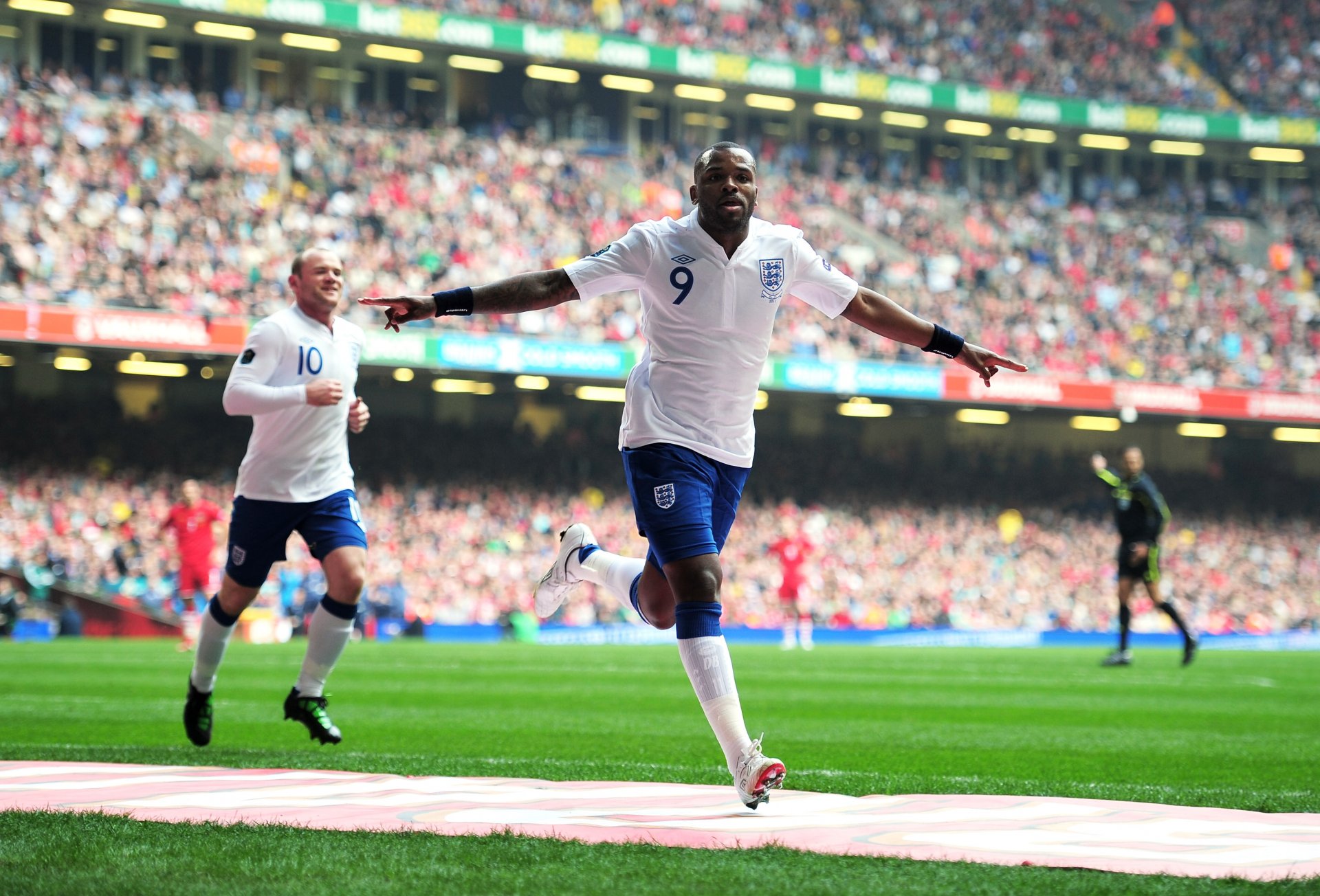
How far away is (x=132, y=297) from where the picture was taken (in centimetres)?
2836

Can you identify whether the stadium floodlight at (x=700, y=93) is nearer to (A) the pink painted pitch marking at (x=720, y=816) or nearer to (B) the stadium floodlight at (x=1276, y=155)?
(B) the stadium floodlight at (x=1276, y=155)

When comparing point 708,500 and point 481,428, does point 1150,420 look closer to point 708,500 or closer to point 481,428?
point 481,428

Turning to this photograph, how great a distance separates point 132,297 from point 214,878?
88.4 feet

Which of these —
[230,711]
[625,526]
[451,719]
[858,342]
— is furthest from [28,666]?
[858,342]

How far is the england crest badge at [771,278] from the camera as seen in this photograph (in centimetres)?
536

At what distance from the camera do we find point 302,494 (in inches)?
284

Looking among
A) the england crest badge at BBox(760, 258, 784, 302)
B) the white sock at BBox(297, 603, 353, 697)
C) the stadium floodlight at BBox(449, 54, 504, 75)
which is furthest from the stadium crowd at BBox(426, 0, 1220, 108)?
the england crest badge at BBox(760, 258, 784, 302)

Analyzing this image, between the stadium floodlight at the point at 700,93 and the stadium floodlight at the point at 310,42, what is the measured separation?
9.91 m

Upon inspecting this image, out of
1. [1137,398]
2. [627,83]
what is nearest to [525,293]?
[1137,398]

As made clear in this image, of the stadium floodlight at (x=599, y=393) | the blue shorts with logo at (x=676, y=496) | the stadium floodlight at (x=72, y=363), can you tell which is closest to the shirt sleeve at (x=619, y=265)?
the blue shorts with logo at (x=676, y=496)

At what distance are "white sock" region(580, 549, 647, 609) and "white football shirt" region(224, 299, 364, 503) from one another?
57.7 inches

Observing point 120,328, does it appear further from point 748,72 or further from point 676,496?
point 676,496

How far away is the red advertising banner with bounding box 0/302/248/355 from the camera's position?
88.4 ft

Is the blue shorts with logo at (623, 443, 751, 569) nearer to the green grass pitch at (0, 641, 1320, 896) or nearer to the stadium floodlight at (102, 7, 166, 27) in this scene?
the green grass pitch at (0, 641, 1320, 896)
